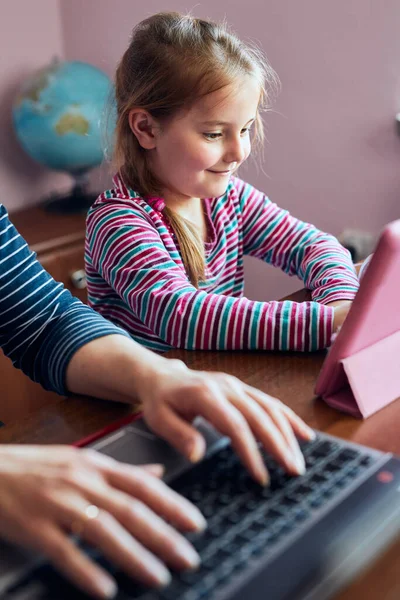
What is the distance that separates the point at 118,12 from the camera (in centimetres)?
202

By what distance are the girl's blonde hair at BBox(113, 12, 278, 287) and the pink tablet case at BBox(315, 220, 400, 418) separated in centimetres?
49

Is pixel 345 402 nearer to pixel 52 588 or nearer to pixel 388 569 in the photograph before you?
pixel 388 569

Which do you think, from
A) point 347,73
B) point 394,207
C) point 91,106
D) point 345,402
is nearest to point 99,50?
point 91,106

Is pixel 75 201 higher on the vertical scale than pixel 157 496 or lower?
lower

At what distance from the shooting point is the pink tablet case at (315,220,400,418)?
0.62 m

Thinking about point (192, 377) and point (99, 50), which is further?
point (99, 50)

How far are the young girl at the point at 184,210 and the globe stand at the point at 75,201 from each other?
2.78ft

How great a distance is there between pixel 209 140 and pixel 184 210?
0.49ft

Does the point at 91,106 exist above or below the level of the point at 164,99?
below

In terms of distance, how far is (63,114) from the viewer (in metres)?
1.89

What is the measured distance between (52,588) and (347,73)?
149 centimetres

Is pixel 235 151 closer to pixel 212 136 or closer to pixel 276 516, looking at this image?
pixel 212 136

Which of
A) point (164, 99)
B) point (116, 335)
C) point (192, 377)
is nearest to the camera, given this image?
point (192, 377)

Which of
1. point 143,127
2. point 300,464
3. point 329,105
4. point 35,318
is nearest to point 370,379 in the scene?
point 300,464
